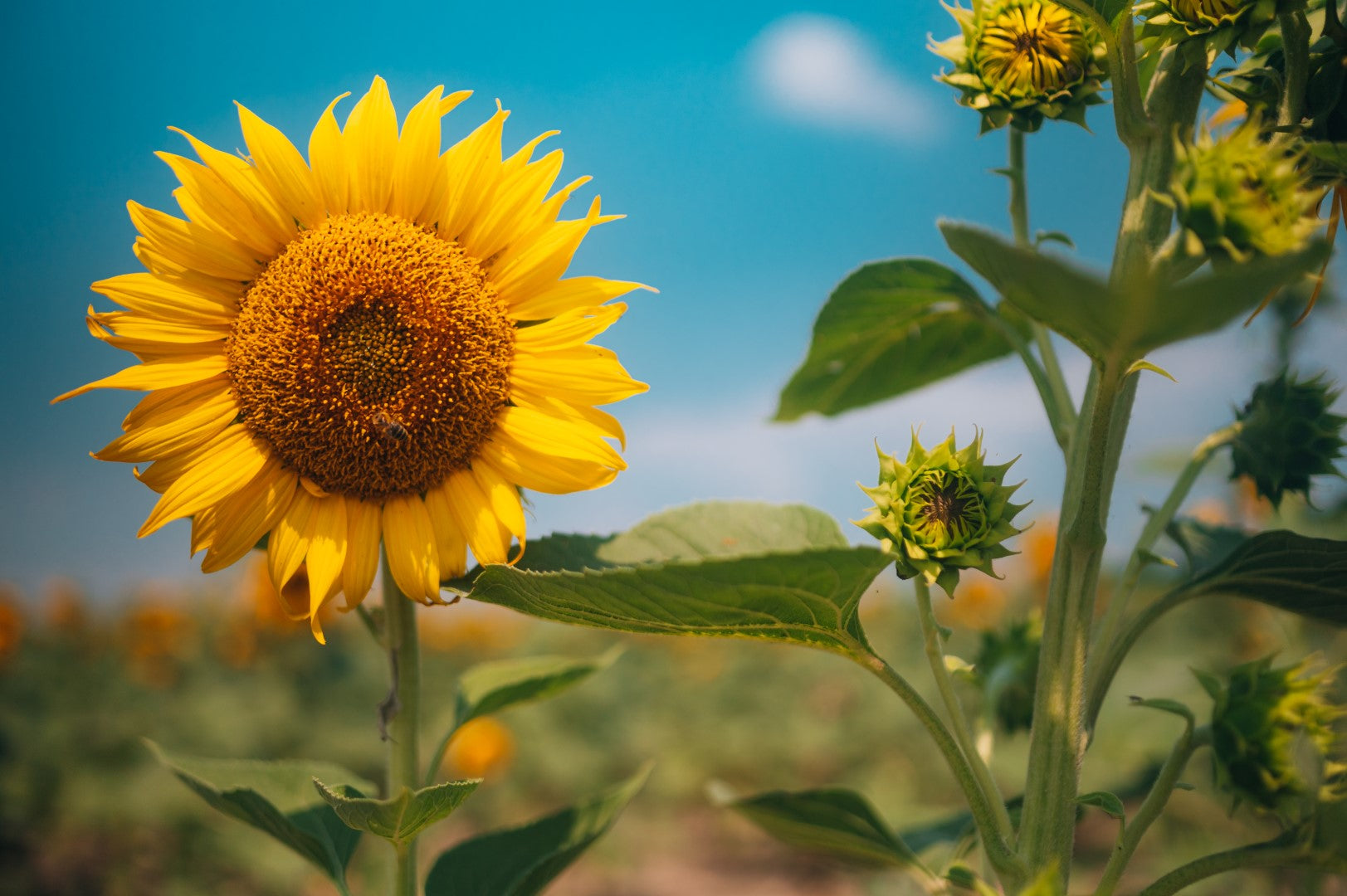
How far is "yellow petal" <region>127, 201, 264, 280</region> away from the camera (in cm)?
86

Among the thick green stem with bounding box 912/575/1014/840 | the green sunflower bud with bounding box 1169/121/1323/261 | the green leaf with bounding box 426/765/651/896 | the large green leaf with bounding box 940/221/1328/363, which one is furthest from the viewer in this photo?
the green leaf with bounding box 426/765/651/896

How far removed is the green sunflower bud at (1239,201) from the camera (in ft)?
2.04

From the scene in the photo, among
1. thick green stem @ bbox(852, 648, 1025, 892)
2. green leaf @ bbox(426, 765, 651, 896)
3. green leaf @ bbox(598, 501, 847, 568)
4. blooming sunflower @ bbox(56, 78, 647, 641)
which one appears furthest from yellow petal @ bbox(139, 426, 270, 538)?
thick green stem @ bbox(852, 648, 1025, 892)

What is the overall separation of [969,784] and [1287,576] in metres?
0.42

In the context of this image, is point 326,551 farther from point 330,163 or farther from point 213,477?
point 330,163

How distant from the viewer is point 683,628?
775 mm

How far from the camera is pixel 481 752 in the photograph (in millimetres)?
3742

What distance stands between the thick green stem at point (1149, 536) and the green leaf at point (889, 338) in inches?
10.5

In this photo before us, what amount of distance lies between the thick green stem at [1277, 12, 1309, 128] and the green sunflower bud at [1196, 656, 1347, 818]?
525mm

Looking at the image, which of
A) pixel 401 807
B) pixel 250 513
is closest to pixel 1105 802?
pixel 401 807

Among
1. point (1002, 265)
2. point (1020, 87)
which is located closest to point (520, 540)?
point (1002, 265)

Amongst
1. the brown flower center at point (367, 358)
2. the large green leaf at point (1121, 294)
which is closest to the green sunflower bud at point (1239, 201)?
the large green leaf at point (1121, 294)

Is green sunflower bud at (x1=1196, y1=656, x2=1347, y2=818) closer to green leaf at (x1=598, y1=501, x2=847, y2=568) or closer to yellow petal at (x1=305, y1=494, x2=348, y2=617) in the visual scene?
green leaf at (x1=598, y1=501, x2=847, y2=568)

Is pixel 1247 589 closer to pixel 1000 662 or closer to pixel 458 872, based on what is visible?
pixel 1000 662
